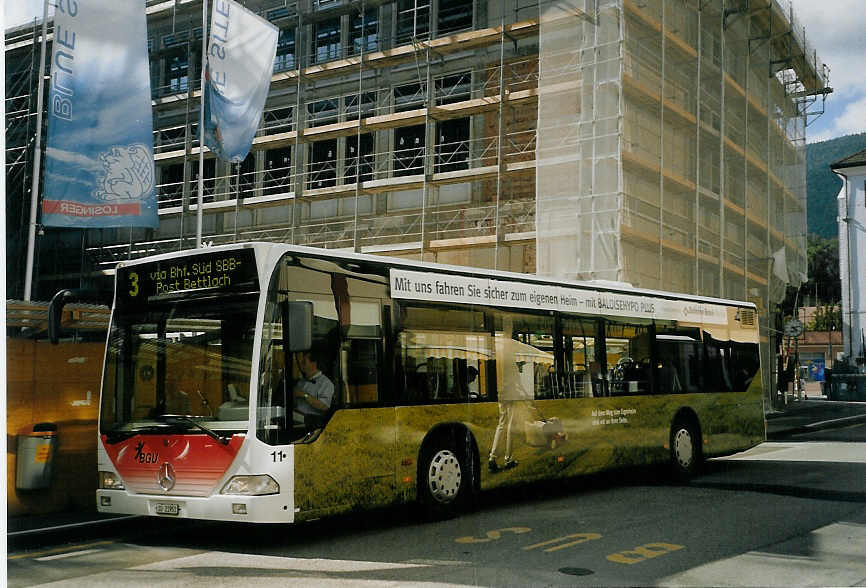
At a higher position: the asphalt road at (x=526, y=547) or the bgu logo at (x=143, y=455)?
the bgu logo at (x=143, y=455)

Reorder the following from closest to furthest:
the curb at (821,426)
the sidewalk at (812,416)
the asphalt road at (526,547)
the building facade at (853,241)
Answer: the asphalt road at (526,547), the building facade at (853,241), the curb at (821,426), the sidewalk at (812,416)

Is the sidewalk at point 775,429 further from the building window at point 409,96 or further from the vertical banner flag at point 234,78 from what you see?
the building window at point 409,96

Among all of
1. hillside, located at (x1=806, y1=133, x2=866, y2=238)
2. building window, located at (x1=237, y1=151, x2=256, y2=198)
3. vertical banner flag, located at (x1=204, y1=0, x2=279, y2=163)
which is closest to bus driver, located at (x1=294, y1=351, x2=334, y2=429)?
hillside, located at (x1=806, y1=133, x2=866, y2=238)

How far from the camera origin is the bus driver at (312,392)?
8117mm

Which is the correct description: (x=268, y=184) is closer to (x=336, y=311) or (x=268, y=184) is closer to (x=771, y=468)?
(x=771, y=468)

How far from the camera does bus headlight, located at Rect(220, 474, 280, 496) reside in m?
7.79

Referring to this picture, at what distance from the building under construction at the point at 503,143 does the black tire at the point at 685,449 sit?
32.5 feet

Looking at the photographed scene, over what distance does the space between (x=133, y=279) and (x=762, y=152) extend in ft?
72.2

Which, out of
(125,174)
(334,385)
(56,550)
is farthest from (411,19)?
(56,550)

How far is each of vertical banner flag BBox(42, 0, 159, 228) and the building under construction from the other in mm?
6445

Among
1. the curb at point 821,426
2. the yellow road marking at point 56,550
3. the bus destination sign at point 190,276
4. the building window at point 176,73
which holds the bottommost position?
the yellow road marking at point 56,550

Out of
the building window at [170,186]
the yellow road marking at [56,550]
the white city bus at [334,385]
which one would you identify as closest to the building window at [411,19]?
the building window at [170,186]

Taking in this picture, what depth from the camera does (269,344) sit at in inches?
313

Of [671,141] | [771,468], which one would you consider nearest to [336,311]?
[771,468]
